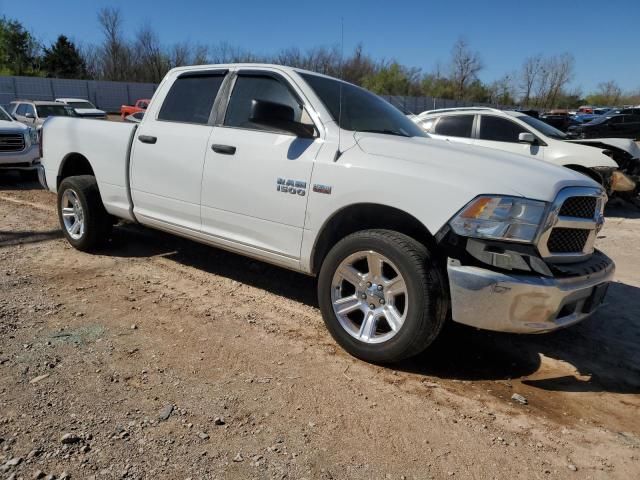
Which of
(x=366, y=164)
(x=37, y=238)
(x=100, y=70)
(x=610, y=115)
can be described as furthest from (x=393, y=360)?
(x=100, y=70)

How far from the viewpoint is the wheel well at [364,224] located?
324 cm

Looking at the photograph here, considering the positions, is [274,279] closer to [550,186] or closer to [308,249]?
[308,249]

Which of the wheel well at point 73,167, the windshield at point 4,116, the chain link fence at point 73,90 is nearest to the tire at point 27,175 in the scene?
the windshield at point 4,116

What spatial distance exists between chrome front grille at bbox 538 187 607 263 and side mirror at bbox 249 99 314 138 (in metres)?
1.75

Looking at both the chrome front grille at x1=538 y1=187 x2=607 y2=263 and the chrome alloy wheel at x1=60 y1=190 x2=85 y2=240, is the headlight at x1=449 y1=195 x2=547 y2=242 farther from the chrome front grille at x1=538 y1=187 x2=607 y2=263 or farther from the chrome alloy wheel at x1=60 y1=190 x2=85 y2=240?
the chrome alloy wheel at x1=60 y1=190 x2=85 y2=240

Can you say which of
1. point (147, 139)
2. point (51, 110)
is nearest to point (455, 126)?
point (147, 139)

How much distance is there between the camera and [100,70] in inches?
2474

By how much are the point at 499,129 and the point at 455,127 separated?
0.82 m

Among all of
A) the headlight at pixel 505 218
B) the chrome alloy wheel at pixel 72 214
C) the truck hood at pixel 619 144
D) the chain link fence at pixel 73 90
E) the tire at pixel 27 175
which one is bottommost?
the tire at pixel 27 175

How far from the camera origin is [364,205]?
131 inches

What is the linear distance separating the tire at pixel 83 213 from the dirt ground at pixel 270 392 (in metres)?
0.72

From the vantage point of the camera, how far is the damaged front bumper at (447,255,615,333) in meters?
2.80

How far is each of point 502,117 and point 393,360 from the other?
287 inches

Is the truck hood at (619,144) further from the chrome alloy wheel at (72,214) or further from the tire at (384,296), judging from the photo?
the chrome alloy wheel at (72,214)
